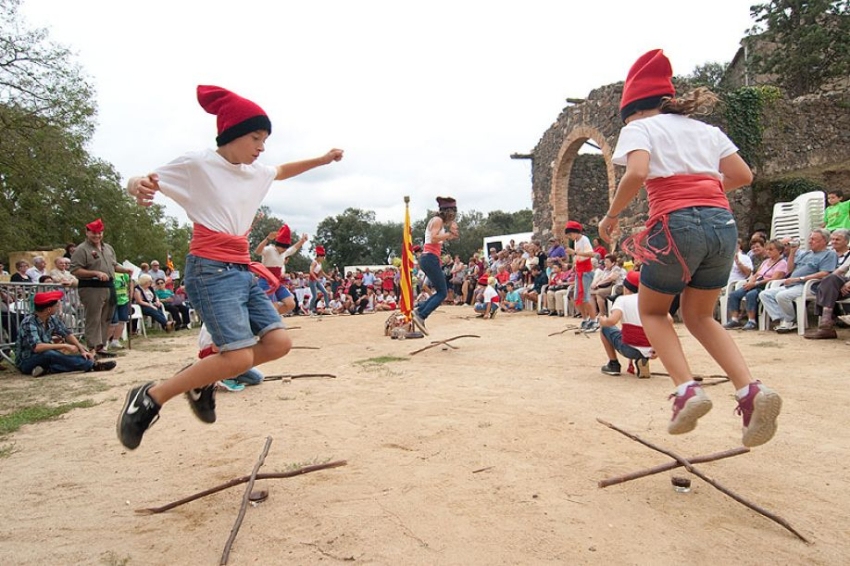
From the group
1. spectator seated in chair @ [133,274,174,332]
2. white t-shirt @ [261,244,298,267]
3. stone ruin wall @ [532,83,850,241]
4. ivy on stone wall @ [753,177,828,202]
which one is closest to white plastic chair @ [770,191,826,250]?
stone ruin wall @ [532,83,850,241]

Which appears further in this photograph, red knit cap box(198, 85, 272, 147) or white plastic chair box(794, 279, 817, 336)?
white plastic chair box(794, 279, 817, 336)

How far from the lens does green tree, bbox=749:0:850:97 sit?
25516 mm

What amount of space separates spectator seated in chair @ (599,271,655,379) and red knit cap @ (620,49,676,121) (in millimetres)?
2784

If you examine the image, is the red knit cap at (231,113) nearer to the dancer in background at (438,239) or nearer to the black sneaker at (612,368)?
the black sneaker at (612,368)

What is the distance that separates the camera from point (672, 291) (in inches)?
115

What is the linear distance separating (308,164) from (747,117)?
17183 millimetres

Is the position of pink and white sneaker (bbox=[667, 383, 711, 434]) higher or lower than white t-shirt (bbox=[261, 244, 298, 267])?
lower

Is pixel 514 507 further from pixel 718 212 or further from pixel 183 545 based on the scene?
pixel 718 212

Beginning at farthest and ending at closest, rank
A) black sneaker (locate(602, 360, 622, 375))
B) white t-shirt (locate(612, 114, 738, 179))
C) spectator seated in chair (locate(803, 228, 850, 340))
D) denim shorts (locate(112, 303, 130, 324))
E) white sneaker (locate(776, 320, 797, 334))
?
denim shorts (locate(112, 303, 130, 324)) → white sneaker (locate(776, 320, 797, 334)) → spectator seated in chair (locate(803, 228, 850, 340)) → black sneaker (locate(602, 360, 622, 375)) → white t-shirt (locate(612, 114, 738, 179))

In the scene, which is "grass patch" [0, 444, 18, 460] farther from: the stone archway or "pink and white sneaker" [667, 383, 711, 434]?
the stone archway

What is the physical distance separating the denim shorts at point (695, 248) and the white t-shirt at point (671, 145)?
219mm

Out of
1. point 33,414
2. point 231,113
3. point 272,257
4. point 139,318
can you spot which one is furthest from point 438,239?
point 139,318

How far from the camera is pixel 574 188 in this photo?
2308 cm

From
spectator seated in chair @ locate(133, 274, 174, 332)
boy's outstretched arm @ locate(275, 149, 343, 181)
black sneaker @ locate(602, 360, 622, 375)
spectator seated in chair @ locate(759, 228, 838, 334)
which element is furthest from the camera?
spectator seated in chair @ locate(133, 274, 174, 332)
